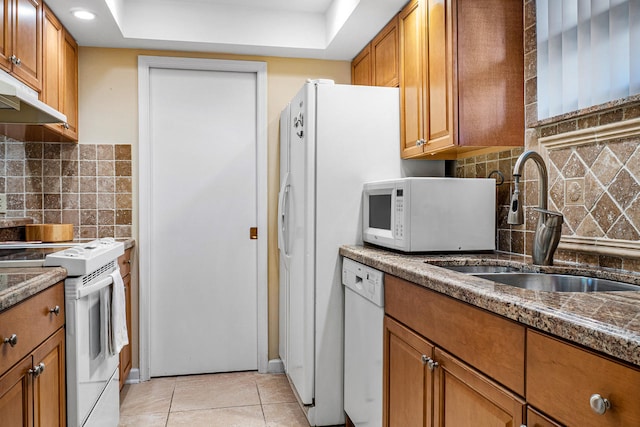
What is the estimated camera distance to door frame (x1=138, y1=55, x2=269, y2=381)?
10.6ft

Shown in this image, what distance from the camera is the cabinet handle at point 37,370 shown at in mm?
1514

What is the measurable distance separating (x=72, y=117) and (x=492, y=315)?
9.05ft

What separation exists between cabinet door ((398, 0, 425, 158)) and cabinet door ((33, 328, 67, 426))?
68.5 inches

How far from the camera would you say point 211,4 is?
3.12 metres

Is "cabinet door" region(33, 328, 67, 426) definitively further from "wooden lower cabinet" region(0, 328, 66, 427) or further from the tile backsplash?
the tile backsplash

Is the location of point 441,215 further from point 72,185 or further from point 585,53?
point 72,185

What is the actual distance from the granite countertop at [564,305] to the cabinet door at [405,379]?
8.5 inches

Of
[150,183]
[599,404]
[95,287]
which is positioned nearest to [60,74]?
[150,183]

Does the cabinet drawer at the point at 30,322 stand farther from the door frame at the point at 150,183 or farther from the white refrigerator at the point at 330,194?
the door frame at the point at 150,183

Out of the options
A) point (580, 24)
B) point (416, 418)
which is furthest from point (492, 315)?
point (580, 24)

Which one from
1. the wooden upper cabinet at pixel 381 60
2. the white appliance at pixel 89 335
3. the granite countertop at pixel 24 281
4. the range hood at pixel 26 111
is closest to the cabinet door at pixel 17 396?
the granite countertop at pixel 24 281

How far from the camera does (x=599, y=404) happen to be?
2.81ft

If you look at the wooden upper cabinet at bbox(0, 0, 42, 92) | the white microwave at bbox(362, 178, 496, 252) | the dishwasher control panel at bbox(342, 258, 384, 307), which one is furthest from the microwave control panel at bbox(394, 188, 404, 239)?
the wooden upper cabinet at bbox(0, 0, 42, 92)

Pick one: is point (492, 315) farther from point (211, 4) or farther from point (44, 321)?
point (211, 4)
